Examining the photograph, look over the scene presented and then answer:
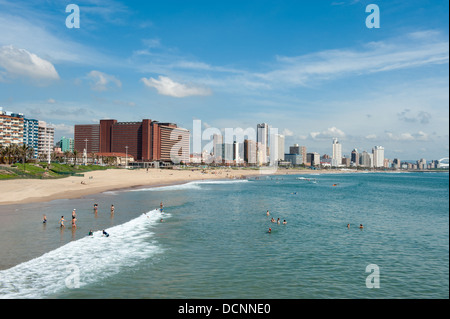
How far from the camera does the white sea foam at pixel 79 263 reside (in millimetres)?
21516

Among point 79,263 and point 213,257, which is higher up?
point 79,263

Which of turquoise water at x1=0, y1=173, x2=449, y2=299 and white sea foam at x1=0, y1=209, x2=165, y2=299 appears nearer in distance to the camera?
white sea foam at x1=0, y1=209, x2=165, y2=299

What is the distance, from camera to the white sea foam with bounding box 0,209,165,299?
21516mm

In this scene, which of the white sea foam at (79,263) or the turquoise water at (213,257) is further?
the turquoise water at (213,257)

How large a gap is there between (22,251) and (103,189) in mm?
59825

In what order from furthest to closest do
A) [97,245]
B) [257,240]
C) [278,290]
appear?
[257,240] < [97,245] < [278,290]

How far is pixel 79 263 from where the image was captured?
1048 inches

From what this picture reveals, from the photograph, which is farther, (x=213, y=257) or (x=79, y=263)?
(x=213, y=257)
